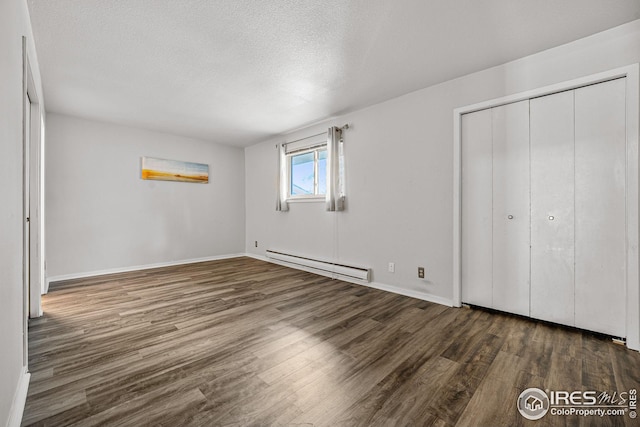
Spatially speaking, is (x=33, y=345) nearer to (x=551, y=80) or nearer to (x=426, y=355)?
(x=426, y=355)

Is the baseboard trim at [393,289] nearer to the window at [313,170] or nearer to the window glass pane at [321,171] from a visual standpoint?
the window at [313,170]

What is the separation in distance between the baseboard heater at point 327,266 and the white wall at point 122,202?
1.65 meters

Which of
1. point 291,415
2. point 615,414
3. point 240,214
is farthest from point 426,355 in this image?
point 240,214

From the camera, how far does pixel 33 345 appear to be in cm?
202

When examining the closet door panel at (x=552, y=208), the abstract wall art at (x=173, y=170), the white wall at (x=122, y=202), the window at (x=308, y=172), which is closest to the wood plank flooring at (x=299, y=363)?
the closet door panel at (x=552, y=208)

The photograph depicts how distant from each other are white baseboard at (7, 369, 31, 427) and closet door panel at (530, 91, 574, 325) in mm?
3599

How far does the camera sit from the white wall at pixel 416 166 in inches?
89.7

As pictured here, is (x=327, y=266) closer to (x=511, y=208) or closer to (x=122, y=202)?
(x=511, y=208)

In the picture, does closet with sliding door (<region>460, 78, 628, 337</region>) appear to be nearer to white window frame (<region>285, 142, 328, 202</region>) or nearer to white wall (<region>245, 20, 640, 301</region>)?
white wall (<region>245, 20, 640, 301</region>)

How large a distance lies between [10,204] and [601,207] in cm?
388

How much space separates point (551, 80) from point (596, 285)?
1.79 meters

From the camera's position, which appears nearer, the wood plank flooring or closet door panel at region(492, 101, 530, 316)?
the wood plank flooring
